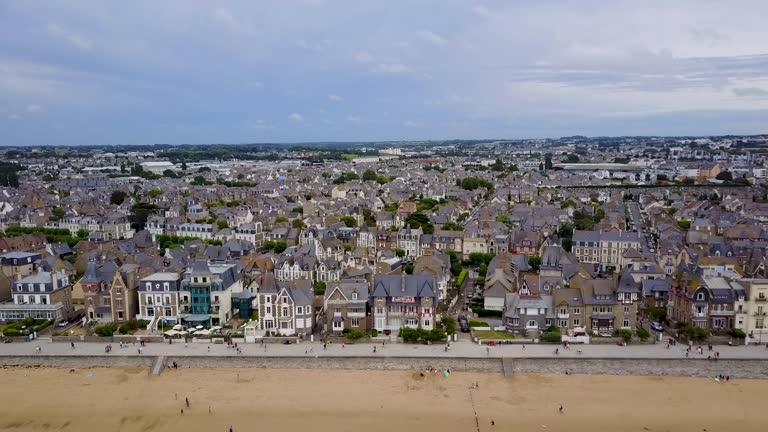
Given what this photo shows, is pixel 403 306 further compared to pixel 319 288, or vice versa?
pixel 319 288

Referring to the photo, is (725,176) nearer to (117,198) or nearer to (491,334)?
(491,334)

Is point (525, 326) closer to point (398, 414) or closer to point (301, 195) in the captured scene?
point (398, 414)

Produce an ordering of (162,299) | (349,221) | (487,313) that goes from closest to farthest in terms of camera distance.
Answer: (162,299), (487,313), (349,221)

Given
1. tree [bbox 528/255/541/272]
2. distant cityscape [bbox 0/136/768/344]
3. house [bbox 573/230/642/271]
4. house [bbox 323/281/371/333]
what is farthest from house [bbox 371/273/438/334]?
house [bbox 573/230/642/271]

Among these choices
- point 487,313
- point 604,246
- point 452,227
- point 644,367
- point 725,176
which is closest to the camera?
point 644,367

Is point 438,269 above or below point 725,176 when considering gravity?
below

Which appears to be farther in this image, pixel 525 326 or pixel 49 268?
pixel 49 268

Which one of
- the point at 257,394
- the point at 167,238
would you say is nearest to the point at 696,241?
the point at 257,394

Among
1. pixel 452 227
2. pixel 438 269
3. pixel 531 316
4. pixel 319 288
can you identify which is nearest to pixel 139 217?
pixel 452 227
